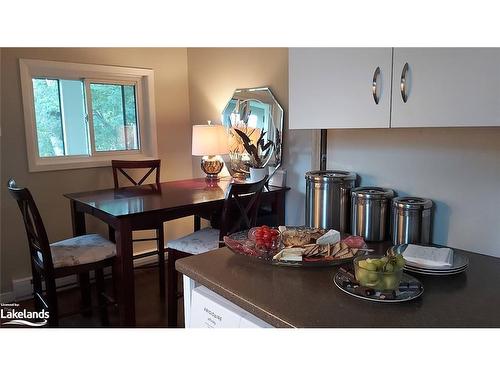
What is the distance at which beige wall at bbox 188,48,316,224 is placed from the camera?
2.65 m

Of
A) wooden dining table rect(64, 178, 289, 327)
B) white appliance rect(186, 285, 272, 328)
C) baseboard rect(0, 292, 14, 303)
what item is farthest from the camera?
baseboard rect(0, 292, 14, 303)

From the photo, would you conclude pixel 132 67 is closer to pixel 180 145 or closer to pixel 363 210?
pixel 180 145

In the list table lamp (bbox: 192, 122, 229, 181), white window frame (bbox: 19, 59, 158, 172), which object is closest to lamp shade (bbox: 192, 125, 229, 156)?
table lamp (bbox: 192, 122, 229, 181)

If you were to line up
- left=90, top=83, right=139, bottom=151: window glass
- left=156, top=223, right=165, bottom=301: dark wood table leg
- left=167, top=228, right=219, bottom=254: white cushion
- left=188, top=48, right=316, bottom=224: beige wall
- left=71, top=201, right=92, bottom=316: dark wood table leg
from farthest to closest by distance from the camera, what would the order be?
left=90, top=83, right=139, bottom=151: window glass
left=156, top=223, right=165, bottom=301: dark wood table leg
left=188, top=48, right=316, bottom=224: beige wall
left=71, top=201, right=92, bottom=316: dark wood table leg
left=167, top=228, right=219, bottom=254: white cushion

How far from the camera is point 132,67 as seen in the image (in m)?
3.28

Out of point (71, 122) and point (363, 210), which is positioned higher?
point (71, 122)

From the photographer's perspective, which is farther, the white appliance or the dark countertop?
the white appliance

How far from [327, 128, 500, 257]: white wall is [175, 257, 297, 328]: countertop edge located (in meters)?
0.94

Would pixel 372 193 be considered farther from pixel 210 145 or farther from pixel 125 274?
pixel 210 145

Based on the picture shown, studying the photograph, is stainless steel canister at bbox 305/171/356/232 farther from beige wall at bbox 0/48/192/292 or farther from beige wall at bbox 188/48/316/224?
beige wall at bbox 0/48/192/292

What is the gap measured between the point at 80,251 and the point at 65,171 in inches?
41.9

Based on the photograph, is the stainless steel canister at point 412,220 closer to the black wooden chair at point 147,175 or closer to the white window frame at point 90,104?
the black wooden chair at point 147,175
